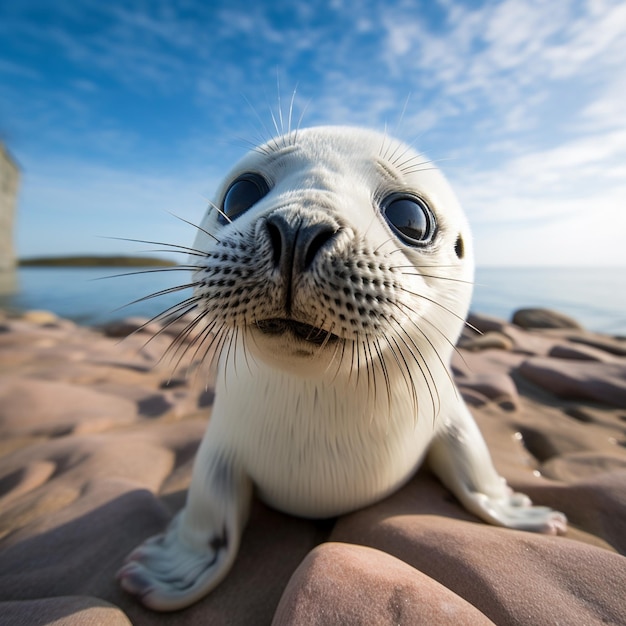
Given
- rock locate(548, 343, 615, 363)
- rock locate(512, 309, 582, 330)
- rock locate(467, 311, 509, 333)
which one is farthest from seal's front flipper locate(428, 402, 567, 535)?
rock locate(512, 309, 582, 330)

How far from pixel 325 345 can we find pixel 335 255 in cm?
25

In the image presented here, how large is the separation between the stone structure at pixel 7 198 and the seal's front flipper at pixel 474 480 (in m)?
25.3

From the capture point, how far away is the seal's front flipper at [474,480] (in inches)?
61.4

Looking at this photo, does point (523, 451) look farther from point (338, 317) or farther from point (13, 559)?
point (13, 559)

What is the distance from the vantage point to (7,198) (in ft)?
69.2

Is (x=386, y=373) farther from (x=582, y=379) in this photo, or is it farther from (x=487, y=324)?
(x=487, y=324)

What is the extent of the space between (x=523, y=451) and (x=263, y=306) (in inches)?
86.9

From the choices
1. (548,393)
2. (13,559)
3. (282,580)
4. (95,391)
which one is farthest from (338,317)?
(548,393)

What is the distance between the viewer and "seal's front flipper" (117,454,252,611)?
1251 mm

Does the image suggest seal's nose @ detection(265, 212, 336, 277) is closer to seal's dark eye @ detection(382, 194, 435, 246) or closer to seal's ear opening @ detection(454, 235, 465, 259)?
seal's dark eye @ detection(382, 194, 435, 246)

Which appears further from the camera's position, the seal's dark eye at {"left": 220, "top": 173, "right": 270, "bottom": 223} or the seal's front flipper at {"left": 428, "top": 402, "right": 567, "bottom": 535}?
the seal's front flipper at {"left": 428, "top": 402, "right": 567, "bottom": 535}

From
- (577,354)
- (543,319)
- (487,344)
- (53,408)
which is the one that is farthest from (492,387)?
(543,319)

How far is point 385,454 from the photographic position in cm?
147

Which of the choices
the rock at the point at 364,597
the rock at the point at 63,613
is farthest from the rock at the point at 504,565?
the rock at the point at 63,613
